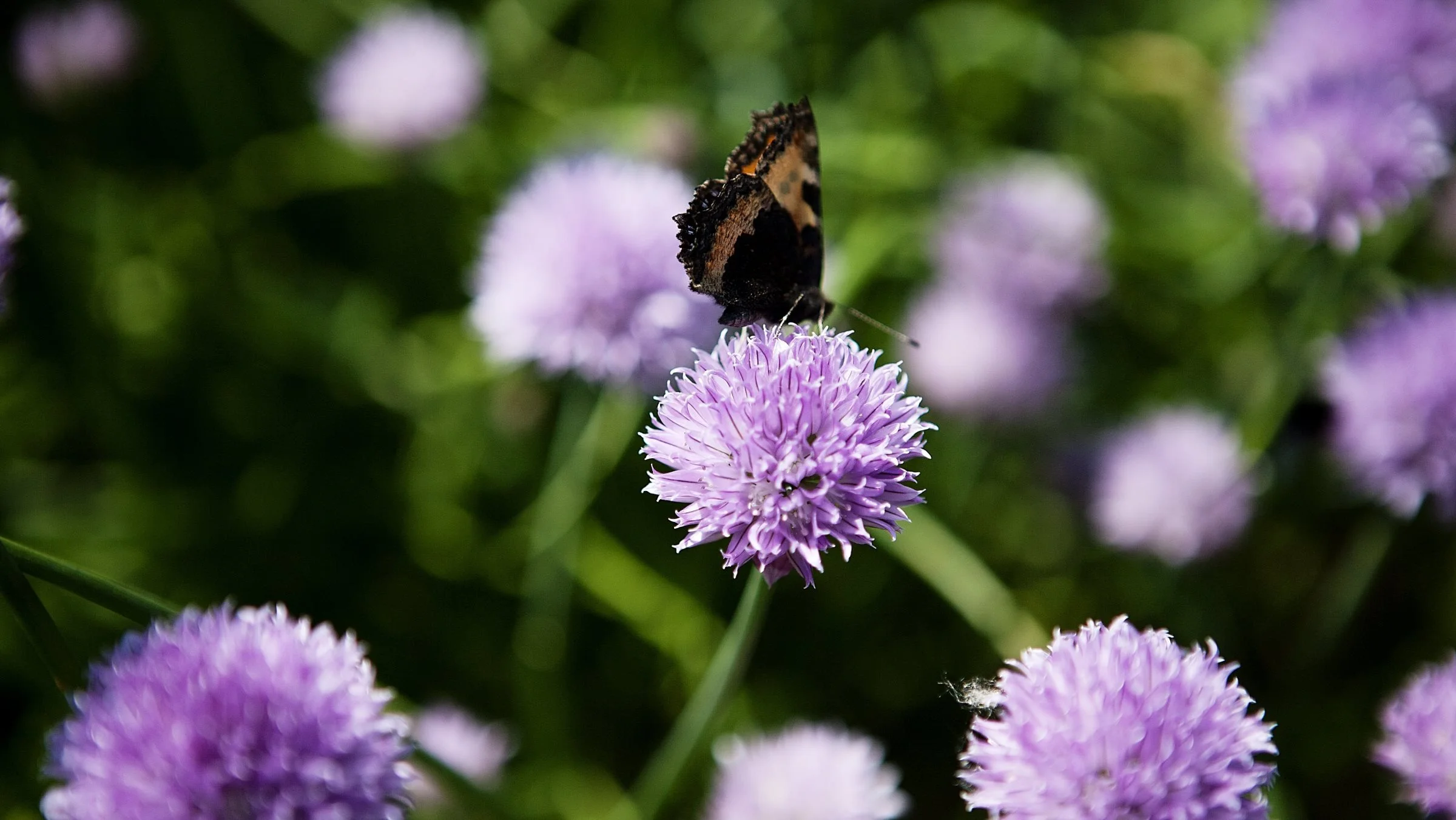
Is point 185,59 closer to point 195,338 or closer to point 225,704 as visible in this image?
point 195,338

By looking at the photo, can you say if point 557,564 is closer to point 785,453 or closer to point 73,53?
point 785,453

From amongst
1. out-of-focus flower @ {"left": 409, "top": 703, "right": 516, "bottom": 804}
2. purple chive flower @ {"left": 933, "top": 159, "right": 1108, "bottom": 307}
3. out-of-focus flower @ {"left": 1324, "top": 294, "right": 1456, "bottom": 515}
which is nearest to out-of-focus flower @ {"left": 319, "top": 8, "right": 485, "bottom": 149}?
purple chive flower @ {"left": 933, "top": 159, "right": 1108, "bottom": 307}

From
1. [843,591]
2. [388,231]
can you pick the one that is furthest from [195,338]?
[843,591]

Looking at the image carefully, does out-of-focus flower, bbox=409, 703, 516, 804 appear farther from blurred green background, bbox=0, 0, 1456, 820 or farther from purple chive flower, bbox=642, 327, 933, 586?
purple chive flower, bbox=642, 327, 933, 586

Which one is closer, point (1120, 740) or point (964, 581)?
point (1120, 740)

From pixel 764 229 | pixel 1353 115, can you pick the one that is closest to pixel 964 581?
pixel 764 229

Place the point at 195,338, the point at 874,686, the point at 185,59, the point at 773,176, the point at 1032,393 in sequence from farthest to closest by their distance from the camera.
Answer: the point at 185,59, the point at 195,338, the point at 1032,393, the point at 874,686, the point at 773,176
